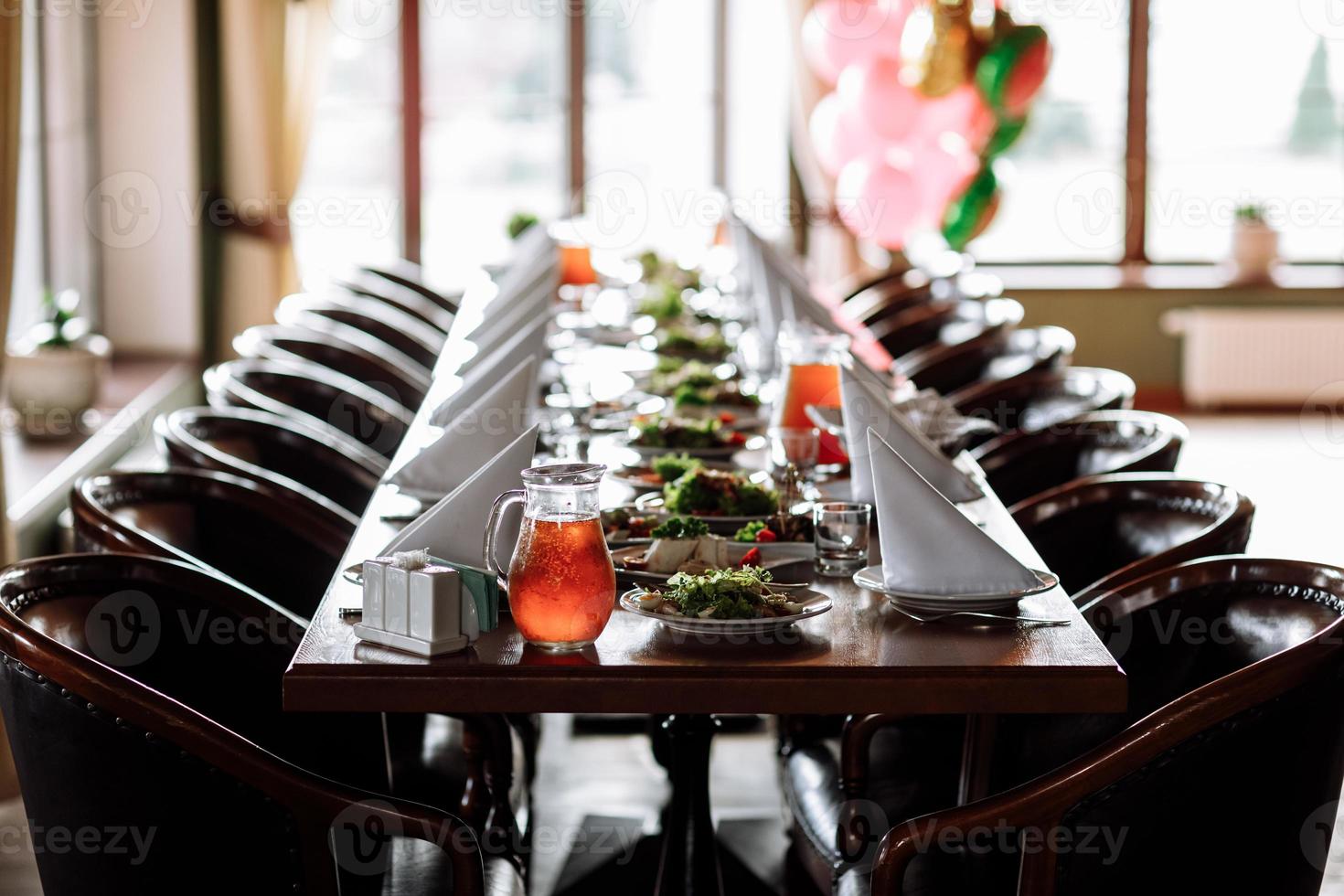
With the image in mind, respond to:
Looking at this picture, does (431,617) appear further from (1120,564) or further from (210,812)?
(1120,564)

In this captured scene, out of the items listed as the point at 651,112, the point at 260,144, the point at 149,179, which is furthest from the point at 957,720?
the point at 651,112

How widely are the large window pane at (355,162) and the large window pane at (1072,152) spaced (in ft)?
Answer: 9.39

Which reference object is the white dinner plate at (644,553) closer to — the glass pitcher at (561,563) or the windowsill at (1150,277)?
the glass pitcher at (561,563)

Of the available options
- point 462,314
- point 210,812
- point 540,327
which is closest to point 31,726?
point 210,812

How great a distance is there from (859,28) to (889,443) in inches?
177

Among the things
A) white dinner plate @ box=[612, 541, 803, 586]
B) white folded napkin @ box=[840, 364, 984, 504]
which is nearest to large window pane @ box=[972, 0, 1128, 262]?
white folded napkin @ box=[840, 364, 984, 504]

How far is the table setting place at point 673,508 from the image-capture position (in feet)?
4.71

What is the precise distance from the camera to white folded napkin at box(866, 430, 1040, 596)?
157 centimetres

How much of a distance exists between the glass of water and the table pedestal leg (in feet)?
1.38

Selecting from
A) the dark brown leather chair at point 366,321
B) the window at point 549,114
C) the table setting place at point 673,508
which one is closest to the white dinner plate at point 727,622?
the table setting place at point 673,508

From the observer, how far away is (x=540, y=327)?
277 centimetres

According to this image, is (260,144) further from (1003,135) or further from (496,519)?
(496,519)

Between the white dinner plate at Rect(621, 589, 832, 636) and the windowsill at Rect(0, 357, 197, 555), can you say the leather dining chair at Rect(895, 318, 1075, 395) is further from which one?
the white dinner plate at Rect(621, 589, 832, 636)

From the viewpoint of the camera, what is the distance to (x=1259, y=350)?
7234 mm
